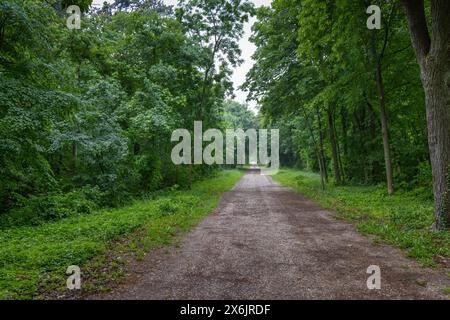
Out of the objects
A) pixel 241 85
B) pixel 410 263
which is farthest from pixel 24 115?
pixel 241 85

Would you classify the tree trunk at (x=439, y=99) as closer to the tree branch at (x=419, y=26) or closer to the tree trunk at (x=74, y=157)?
the tree branch at (x=419, y=26)

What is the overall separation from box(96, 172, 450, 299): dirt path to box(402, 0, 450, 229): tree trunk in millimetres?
2141

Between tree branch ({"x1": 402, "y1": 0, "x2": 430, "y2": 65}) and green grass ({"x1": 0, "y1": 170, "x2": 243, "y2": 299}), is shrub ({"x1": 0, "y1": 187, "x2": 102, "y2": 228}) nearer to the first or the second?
green grass ({"x1": 0, "y1": 170, "x2": 243, "y2": 299})

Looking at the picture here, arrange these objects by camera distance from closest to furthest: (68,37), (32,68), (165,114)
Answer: (32,68)
(68,37)
(165,114)

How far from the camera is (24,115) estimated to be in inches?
263

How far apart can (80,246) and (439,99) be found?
8.85 metres

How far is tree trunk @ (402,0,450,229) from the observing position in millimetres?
7348

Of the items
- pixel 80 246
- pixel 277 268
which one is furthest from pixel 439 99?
pixel 80 246

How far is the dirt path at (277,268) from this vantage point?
4.43 m

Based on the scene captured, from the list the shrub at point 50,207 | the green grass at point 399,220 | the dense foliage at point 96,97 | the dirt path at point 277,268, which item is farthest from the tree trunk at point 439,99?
the shrub at point 50,207

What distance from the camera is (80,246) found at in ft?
21.1

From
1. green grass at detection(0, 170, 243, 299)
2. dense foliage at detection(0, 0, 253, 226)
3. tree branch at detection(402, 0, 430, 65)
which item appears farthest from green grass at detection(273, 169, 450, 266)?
dense foliage at detection(0, 0, 253, 226)

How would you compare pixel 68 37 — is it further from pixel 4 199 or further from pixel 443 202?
pixel 443 202
